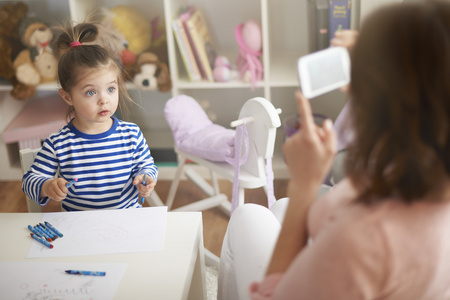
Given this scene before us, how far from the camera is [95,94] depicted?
4.65ft

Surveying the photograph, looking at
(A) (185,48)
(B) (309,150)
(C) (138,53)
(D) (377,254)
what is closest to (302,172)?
(B) (309,150)

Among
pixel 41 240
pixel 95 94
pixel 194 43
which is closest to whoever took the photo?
pixel 41 240

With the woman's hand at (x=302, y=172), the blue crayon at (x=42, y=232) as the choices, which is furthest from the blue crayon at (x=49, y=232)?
the woman's hand at (x=302, y=172)

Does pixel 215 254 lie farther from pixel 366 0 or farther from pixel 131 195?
pixel 366 0

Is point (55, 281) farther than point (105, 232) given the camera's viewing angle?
No

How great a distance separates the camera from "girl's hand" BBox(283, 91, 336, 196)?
2.29 feet

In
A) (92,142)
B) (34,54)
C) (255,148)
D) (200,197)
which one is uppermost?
(34,54)

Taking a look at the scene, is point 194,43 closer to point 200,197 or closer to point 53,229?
point 200,197

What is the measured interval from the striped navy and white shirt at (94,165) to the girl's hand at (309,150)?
76 cm

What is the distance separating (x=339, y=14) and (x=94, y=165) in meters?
1.22

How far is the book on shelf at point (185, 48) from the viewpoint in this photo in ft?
7.56

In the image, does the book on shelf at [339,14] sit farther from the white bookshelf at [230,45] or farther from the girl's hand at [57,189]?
the girl's hand at [57,189]

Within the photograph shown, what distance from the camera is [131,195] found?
4.95 feet

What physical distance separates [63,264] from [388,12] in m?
0.77
